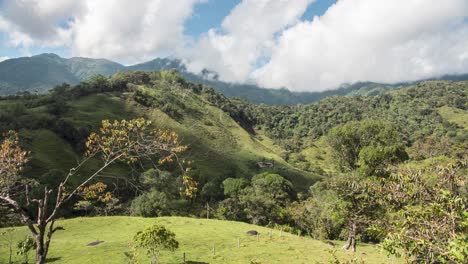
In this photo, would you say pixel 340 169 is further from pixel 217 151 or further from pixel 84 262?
pixel 217 151

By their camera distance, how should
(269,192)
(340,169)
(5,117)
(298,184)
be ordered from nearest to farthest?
(340,169) → (269,192) → (5,117) → (298,184)

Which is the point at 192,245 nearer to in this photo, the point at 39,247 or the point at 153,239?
the point at 153,239

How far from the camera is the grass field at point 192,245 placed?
3931cm

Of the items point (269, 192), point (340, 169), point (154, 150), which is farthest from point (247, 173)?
point (154, 150)

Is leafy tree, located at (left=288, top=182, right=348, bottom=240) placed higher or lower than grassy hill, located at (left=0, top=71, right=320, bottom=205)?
lower

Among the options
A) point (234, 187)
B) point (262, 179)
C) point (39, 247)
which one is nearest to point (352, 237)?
point (39, 247)

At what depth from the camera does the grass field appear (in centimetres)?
3931

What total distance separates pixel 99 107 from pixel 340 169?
5018 inches

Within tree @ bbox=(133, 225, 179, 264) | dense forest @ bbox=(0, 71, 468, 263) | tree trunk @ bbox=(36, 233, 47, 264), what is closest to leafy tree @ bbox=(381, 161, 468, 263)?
dense forest @ bbox=(0, 71, 468, 263)

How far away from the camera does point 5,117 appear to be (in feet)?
358

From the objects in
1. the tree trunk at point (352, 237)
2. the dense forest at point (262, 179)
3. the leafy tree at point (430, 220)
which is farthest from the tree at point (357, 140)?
the leafy tree at point (430, 220)

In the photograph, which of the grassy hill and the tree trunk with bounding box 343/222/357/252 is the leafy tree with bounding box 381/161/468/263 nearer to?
the tree trunk with bounding box 343/222/357/252

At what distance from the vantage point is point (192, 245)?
4612 cm

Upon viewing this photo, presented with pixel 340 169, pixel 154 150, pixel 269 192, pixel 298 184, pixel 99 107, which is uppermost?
pixel 99 107
